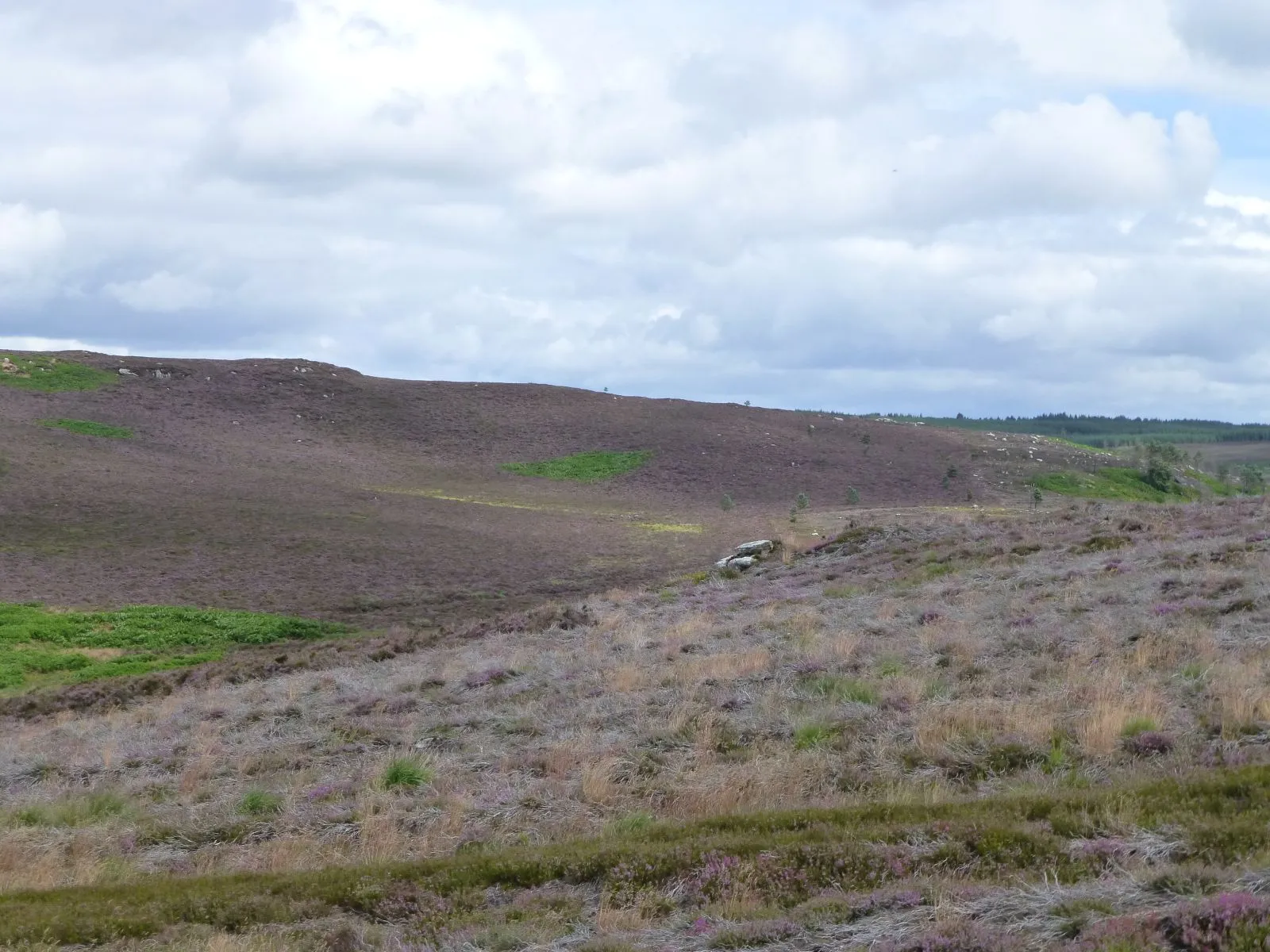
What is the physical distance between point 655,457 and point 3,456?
3750cm

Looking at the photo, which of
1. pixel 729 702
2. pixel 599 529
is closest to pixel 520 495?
pixel 599 529

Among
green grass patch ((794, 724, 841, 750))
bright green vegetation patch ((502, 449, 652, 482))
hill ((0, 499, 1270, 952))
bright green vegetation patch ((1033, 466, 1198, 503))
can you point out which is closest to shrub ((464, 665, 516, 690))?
hill ((0, 499, 1270, 952))

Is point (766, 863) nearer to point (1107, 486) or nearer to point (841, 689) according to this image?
point (841, 689)

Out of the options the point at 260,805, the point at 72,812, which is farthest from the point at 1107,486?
the point at 72,812

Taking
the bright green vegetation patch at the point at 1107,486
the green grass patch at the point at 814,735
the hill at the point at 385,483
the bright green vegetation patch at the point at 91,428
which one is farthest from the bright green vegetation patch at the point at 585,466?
the green grass patch at the point at 814,735

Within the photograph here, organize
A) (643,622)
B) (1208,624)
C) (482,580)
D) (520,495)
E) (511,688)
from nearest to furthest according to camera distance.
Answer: (1208,624) → (511,688) → (643,622) → (482,580) → (520,495)

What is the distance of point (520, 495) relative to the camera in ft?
195

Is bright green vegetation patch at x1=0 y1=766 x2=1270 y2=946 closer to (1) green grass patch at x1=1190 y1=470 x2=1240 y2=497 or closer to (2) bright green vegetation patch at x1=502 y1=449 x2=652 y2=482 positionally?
(2) bright green vegetation patch at x1=502 y1=449 x2=652 y2=482

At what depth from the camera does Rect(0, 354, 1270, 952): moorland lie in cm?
678

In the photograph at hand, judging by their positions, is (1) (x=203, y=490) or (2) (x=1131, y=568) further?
(1) (x=203, y=490)

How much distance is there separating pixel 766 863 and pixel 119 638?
26495 mm

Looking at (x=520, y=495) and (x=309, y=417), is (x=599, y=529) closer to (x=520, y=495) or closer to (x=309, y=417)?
(x=520, y=495)

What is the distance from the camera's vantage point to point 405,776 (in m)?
11.5

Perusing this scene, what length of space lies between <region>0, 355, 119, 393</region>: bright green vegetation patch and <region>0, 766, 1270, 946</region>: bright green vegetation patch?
6836 cm
